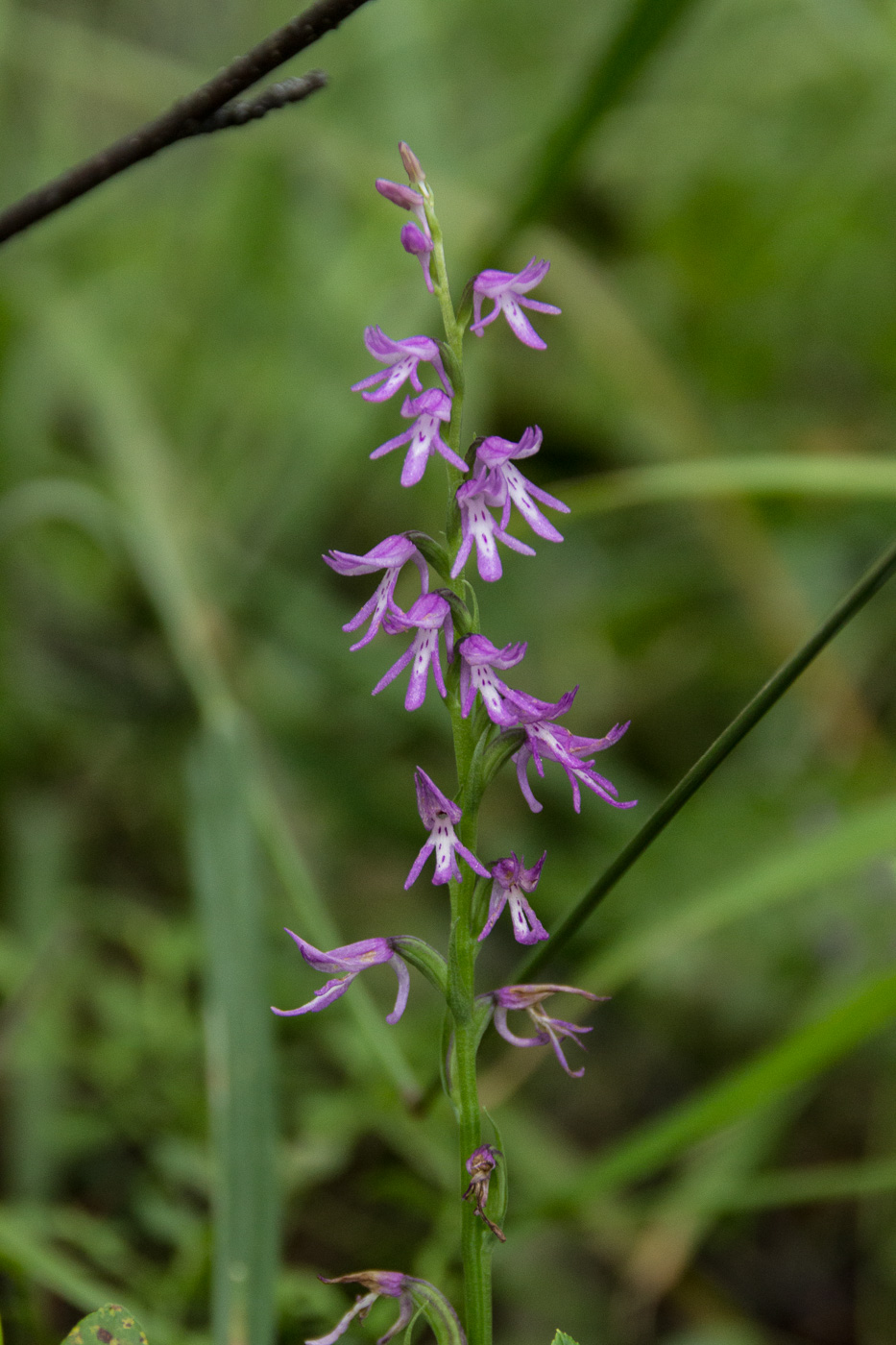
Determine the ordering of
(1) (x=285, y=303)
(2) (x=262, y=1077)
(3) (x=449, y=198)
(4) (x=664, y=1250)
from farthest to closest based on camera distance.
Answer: (1) (x=285, y=303) → (3) (x=449, y=198) → (4) (x=664, y=1250) → (2) (x=262, y=1077)

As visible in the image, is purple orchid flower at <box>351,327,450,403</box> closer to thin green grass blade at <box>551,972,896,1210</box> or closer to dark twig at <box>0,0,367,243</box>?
dark twig at <box>0,0,367,243</box>

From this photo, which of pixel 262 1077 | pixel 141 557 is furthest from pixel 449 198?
pixel 262 1077

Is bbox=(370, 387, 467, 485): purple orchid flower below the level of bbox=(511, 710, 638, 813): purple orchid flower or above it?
above

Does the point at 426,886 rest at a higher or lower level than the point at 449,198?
lower

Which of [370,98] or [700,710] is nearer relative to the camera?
[700,710]

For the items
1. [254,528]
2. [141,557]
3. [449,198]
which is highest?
[449,198]

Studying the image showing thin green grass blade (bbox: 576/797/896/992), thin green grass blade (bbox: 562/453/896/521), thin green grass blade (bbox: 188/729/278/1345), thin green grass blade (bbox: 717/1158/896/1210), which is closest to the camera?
thin green grass blade (bbox: 188/729/278/1345)

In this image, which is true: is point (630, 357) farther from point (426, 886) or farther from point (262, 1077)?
point (262, 1077)

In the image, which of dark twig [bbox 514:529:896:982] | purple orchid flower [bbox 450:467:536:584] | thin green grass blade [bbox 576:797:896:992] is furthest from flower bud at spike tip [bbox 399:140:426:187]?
thin green grass blade [bbox 576:797:896:992]

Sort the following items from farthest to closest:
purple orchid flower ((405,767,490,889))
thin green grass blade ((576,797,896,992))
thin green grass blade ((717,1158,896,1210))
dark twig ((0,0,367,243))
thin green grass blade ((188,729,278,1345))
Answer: thin green grass blade ((576,797,896,992))
thin green grass blade ((717,1158,896,1210))
thin green grass blade ((188,729,278,1345))
dark twig ((0,0,367,243))
purple orchid flower ((405,767,490,889))
